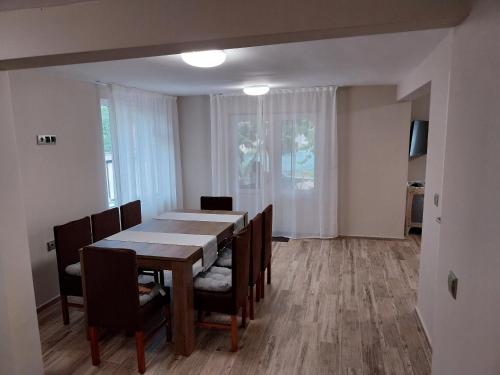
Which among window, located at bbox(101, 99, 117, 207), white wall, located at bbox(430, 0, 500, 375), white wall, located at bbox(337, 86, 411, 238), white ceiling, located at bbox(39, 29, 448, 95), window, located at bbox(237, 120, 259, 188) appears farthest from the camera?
window, located at bbox(237, 120, 259, 188)

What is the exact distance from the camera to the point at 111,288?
2.23 metres

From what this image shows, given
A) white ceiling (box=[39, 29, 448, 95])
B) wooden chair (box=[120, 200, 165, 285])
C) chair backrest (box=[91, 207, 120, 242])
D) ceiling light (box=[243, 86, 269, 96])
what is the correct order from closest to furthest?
white ceiling (box=[39, 29, 448, 95]) → chair backrest (box=[91, 207, 120, 242]) → wooden chair (box=[120, 200, 165, 285]) → ceiling light (box=[243, 86, 269, 96])

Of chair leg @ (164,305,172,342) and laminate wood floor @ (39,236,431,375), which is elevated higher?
chair leg @ (164,305,172,342)

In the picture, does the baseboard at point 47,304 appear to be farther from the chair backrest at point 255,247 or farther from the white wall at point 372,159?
the white wall at point 372,159

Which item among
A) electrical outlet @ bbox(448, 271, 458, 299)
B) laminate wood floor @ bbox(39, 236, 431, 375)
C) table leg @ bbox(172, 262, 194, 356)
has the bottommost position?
laminate wood floor @ bbox(39, 236, 431, 375)

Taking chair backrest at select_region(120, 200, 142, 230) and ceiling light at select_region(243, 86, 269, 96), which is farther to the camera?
ceiling light at select_region(243, 86, 269, 96)

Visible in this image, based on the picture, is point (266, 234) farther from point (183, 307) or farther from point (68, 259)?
point (68, 259)

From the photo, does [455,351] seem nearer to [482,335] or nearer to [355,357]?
[482,335]

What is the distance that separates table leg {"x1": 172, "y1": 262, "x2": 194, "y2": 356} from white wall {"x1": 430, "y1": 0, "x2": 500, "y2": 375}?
1.64 meters

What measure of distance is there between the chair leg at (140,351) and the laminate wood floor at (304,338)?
54 mm

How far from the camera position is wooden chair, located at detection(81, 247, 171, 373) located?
7.14 ft

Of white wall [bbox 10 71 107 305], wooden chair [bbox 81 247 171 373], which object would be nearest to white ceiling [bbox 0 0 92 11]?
wooden chair [bbox 81 247 171 373]

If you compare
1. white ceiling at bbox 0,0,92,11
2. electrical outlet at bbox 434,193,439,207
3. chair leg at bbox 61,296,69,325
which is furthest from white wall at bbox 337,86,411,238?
white ceiling at bbox 0,0,92,11

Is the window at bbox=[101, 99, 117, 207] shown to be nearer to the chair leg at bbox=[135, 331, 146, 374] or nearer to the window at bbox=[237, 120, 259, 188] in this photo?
the window at bbox=[237, 120, 259, 188]
